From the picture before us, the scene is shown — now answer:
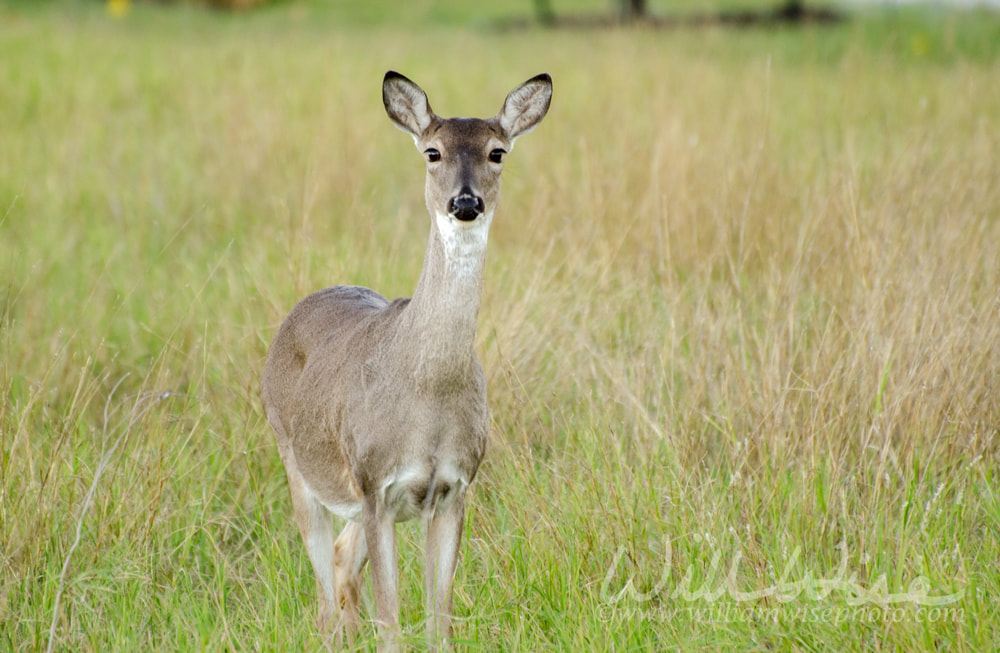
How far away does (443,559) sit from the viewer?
3264mm

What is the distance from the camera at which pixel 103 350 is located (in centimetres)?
549

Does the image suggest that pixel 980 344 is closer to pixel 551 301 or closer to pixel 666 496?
pixel 666 496

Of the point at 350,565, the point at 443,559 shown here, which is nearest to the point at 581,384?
the point at 350,565

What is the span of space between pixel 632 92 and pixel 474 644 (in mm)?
8288

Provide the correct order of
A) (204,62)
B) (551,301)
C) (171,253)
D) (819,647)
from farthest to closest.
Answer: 1. (204,62)
2. (171,253)
3. (551,301)
4. (819,647)

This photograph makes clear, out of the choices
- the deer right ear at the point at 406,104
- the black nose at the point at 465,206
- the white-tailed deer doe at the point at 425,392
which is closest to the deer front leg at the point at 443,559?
the white-tailed deer doe at the point at 425,392

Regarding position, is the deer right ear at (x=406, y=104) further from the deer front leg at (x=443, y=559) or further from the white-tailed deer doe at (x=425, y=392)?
the deer front leg at (x=443, y=559)

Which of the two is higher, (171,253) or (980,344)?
(980,344)

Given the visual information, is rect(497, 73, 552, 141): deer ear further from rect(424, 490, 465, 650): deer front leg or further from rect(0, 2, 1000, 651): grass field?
rect(424, 490, 465, 650): deer front leg

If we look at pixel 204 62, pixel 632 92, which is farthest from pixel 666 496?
pixel 204 62

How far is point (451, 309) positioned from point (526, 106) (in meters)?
0.81

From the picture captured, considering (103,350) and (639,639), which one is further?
(103,350)

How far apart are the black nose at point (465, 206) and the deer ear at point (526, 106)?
1.65 feet

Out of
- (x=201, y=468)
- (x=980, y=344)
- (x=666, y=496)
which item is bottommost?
(x=201, y=468)
